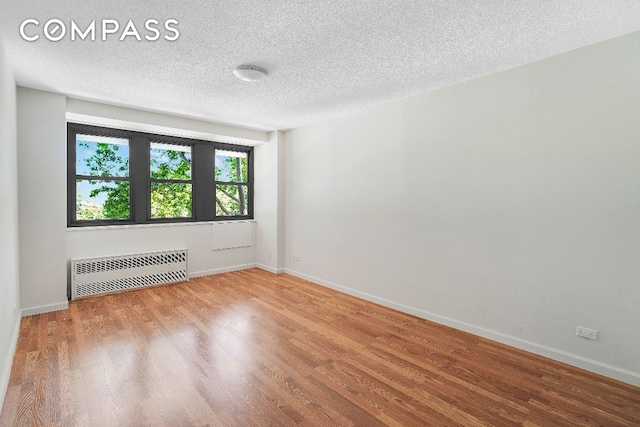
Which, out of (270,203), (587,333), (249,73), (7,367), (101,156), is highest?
(249,73)

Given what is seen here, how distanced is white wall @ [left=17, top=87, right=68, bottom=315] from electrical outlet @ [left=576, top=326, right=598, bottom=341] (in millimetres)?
5353

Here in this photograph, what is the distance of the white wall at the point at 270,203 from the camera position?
5633mm

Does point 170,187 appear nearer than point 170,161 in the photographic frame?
Yes

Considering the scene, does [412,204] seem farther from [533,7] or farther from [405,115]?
[533,7]

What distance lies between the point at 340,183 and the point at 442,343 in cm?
253

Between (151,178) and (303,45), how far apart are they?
3674 millimetres

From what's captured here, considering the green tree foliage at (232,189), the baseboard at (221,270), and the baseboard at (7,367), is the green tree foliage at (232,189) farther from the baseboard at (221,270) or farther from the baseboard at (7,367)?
the baseboard at (7,367)

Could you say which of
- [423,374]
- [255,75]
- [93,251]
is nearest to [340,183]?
[255,75]

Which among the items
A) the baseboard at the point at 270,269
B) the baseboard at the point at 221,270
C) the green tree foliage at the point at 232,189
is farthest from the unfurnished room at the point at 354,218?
the green tree foliage at the point at 232,189

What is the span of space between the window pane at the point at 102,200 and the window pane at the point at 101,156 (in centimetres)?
16

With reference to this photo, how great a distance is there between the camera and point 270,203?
5.77m

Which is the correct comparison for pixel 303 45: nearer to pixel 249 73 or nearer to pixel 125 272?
pixel 249 73

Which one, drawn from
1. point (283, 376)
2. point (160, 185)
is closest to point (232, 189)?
point (160, 185)

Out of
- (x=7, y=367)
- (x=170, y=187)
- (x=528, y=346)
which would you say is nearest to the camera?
(x=7, y=367)
